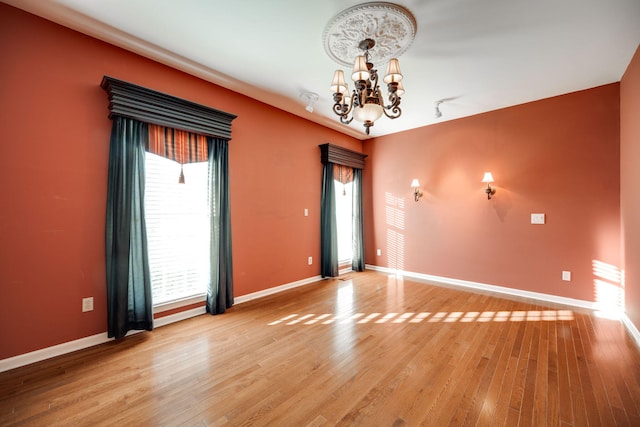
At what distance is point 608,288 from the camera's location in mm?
3334

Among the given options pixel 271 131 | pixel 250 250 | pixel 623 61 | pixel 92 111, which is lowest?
pixel 250 250

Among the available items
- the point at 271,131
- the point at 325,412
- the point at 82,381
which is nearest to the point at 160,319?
the point at 82,381

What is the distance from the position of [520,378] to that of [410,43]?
119 inches

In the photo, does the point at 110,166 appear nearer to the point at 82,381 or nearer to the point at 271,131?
the point at 82,381

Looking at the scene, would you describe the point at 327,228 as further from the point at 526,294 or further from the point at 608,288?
the point at 608,288

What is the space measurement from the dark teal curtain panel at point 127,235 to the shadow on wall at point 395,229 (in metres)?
4.23

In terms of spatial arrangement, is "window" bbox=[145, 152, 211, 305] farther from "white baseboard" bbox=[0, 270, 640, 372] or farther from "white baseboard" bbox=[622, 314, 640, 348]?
"white baseboard" bbox=[622, 314, 640, 348]

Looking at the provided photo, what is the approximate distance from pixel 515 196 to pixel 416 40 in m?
2.93

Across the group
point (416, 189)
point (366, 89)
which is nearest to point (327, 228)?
point (416, 189)

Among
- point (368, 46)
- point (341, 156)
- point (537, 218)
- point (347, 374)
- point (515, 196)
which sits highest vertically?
point (368, 46)

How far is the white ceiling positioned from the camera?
6.98 feet

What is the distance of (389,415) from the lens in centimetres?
163

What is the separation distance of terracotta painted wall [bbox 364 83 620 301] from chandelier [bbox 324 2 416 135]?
8.51ft

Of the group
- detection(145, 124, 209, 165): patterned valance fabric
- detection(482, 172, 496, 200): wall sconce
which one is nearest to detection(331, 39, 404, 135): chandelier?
detection(145, 124, 209, 165): patterned valance fabric
